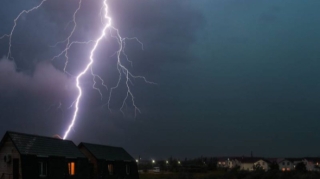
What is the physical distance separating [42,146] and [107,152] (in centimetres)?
1015

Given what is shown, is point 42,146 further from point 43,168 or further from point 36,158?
point 36,158

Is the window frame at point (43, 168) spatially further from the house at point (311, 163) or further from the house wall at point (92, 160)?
the house at point (311, 163)

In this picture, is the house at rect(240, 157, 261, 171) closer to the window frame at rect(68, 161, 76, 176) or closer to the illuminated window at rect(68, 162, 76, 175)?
the window frame at rect(68, 161, 76, 176)

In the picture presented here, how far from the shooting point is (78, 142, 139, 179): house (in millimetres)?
32875

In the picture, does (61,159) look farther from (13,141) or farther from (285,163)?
(285,163)

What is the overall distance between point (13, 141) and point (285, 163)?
68359 millimetres

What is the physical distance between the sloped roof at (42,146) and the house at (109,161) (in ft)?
8.25

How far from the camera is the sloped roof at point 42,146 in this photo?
78.9 ft

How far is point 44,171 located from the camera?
25250 mm

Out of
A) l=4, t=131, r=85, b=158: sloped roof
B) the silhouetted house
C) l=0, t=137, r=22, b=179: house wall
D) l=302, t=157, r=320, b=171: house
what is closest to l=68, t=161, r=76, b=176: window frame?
the silhouetted house

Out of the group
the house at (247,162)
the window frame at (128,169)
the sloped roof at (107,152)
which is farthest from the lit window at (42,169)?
the house at (247,162)

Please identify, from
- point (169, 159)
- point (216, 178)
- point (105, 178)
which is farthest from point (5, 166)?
point (169, 159)

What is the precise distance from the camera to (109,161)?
3444 centimetres

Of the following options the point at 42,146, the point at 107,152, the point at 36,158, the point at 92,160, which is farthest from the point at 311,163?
the point at 36,158
